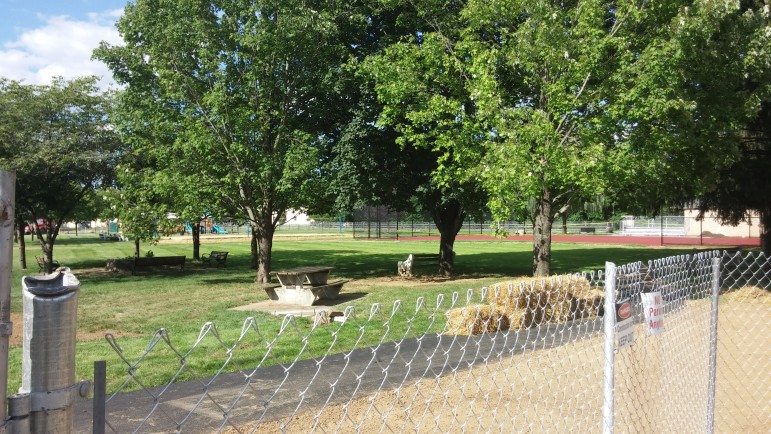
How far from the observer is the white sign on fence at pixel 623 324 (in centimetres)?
304

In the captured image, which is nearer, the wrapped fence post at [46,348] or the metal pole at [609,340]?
the wrapped fence post at [46,348]

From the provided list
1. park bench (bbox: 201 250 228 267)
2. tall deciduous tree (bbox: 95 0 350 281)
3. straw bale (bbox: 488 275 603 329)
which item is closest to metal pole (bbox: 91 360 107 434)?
straw bale (bbox: 488 275 603 329)

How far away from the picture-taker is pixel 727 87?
52.7 feet

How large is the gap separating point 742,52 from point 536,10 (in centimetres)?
580

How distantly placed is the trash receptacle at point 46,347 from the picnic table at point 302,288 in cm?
1354

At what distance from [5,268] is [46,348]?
20 cm

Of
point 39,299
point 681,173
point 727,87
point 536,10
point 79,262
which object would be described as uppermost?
point 536,10

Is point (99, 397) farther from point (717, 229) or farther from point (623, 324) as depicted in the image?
point (717, 229)

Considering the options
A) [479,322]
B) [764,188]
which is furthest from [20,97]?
[764,188]

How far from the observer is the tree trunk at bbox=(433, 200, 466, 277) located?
73.6 feet

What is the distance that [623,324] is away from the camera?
309 cm

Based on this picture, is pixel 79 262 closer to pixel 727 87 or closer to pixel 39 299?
pixel 727 87

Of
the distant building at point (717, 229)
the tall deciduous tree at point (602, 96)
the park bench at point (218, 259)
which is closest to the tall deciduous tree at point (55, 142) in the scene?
the park bench at point (218, 259)

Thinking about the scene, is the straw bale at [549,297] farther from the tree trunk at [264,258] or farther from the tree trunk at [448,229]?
the tree trunk at [448,229]
